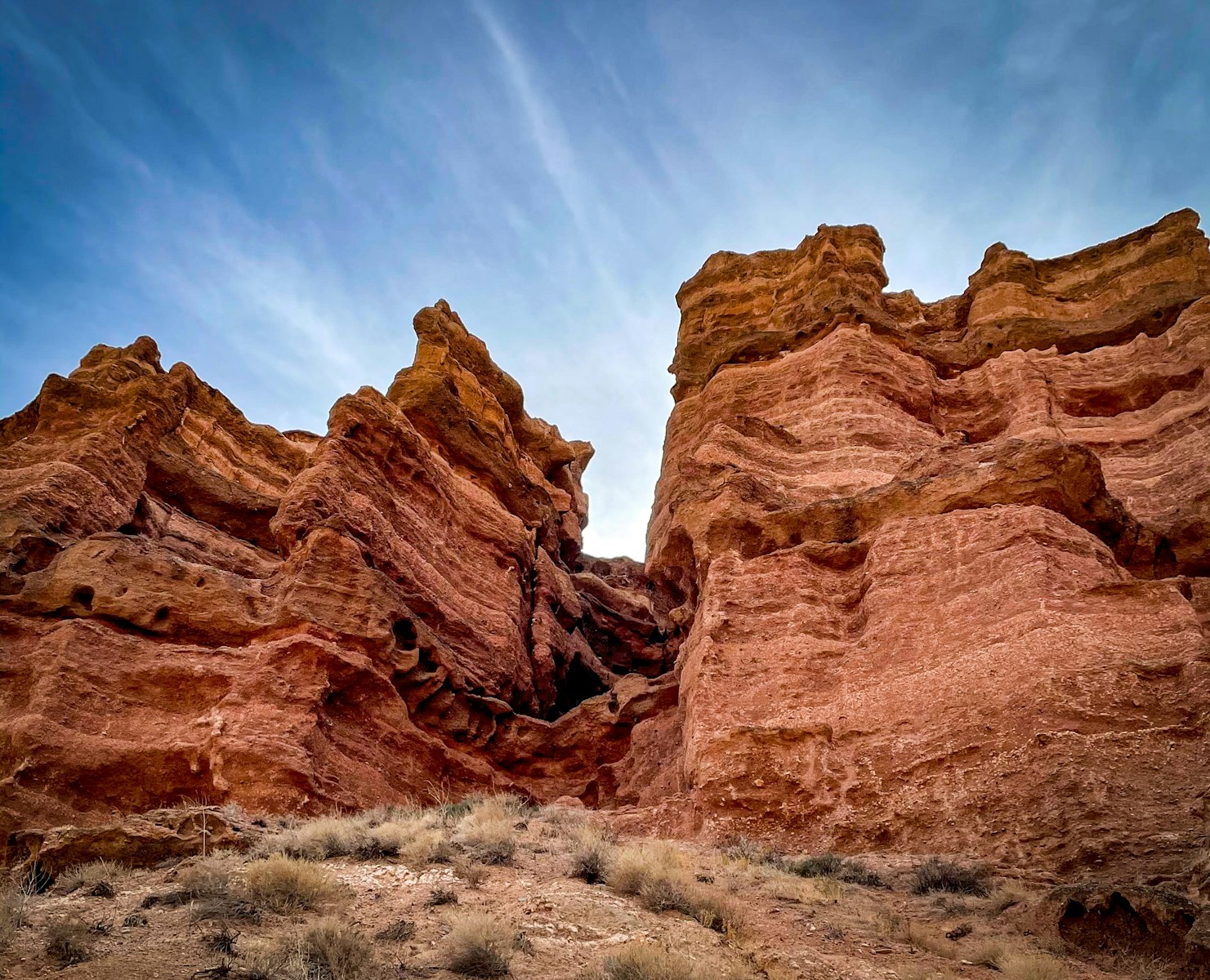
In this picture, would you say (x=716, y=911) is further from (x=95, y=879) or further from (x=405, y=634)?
(x=405, y=634)

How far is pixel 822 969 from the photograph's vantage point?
304 inches

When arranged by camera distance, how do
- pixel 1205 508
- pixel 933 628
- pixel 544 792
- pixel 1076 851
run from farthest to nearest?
pixel 544 792 → pixel 1205 508 → pixel 933 628 → pixel 1076 851

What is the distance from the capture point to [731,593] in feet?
63.1

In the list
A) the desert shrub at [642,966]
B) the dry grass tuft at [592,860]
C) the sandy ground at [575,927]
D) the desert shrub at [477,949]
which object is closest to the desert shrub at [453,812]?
the dry grass tuft at [592,860]

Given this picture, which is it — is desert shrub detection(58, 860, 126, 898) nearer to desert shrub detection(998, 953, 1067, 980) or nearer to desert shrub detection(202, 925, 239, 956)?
desert shrub detection(202, 925, 239, 956)

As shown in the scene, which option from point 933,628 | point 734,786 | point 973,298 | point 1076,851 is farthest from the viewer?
point 973,298

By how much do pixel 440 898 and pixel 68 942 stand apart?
321 cm

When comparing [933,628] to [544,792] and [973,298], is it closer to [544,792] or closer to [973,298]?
[544,792]

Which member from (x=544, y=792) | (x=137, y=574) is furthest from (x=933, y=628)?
(x=137, y=574)

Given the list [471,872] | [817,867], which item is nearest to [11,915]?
[471,872]

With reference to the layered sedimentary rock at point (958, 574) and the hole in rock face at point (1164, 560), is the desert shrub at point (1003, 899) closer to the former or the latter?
the layered sedimentary rock at point (958, 574)

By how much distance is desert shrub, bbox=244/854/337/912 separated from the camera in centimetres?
822

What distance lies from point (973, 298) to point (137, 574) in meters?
31.0

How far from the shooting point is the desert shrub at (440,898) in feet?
28.4
